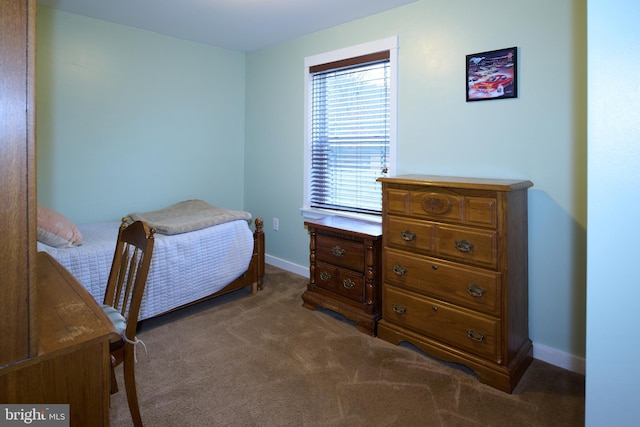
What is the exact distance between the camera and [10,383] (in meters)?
0.83

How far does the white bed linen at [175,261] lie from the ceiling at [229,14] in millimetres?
1709

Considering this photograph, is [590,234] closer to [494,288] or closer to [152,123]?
[494,288]

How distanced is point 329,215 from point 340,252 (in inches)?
31.0

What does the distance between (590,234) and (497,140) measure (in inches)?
Result: 53.3

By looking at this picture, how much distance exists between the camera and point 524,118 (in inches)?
92.7

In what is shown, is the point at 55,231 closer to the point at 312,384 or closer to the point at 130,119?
the point at 130,119

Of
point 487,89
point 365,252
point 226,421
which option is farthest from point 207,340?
point 487,89

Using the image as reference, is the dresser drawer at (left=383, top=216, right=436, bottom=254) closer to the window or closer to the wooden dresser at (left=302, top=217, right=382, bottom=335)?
the wooden dresser at (left=302, top=217, right=382, bottom=335)

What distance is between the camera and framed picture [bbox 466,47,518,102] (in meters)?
2.37

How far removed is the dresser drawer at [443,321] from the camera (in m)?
2.13

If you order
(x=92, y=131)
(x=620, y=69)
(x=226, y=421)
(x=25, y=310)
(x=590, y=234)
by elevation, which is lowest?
(x=226, y=421)

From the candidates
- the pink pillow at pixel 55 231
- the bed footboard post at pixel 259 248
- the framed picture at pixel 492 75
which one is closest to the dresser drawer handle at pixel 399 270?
the framed picture at pixel 492 75

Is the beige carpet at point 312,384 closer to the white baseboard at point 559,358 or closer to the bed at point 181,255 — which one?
the white baseboard at point 559,358

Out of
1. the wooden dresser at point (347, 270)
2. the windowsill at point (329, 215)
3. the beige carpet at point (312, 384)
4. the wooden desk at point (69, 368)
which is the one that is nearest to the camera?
the wooden desk at point (69, 368)
